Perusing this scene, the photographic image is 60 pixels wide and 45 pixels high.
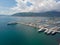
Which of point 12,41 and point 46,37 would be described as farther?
point 46,37

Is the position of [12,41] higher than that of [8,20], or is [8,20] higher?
[8,20]

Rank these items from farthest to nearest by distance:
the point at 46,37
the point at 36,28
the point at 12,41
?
Answer: 1. the point at 36,28
2. the point at 46,37
3. the point at 12,41

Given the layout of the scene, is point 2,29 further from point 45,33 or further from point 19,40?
point 45,33

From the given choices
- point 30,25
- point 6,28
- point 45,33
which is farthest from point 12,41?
point 45,33

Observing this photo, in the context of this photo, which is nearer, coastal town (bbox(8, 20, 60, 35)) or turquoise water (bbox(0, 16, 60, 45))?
turquoise water (bbox(0, 16, 60, 45))

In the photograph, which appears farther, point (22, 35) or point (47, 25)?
point (47, 25)

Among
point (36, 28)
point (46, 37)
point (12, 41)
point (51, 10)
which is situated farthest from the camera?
point (36, 28)

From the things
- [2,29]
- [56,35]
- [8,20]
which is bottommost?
[56,35]

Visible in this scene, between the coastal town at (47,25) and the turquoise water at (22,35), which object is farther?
the coastal town at (47,25)
